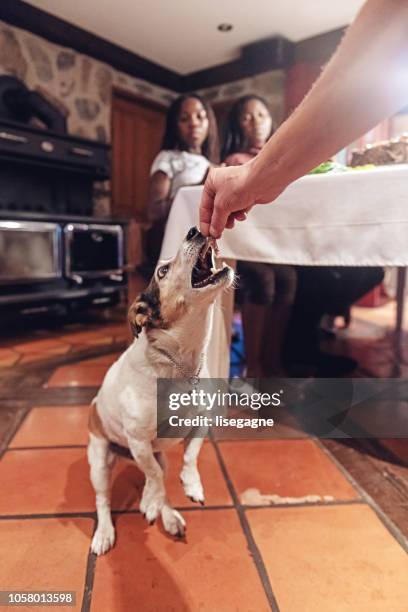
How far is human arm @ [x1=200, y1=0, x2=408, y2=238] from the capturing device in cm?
43

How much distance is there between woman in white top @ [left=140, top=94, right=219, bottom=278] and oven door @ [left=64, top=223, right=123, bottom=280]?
4.08ft

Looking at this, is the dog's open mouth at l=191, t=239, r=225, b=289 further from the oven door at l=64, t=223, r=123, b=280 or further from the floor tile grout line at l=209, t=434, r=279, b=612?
the oven door at l=64, t=223, r=123, b=280

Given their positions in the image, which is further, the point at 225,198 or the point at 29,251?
the point at 29,251

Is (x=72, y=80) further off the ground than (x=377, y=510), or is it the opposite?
(x=72, y=80)

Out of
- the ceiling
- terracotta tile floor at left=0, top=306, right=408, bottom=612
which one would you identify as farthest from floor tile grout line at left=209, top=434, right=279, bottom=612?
the ceiling

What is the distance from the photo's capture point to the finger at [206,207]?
2.41 ft

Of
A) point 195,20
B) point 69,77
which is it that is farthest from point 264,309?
point 69,77

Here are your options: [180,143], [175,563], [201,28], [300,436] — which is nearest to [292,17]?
[201,28]

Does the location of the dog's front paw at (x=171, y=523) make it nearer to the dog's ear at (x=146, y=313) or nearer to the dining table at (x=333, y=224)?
the dog's ear at (x=146, y=313)

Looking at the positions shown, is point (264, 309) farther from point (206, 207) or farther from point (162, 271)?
point (206, 207)

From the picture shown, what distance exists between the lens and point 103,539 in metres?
0.99

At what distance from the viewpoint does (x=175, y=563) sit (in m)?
0.95

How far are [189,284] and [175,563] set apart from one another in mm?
635

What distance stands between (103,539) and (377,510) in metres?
0.71
